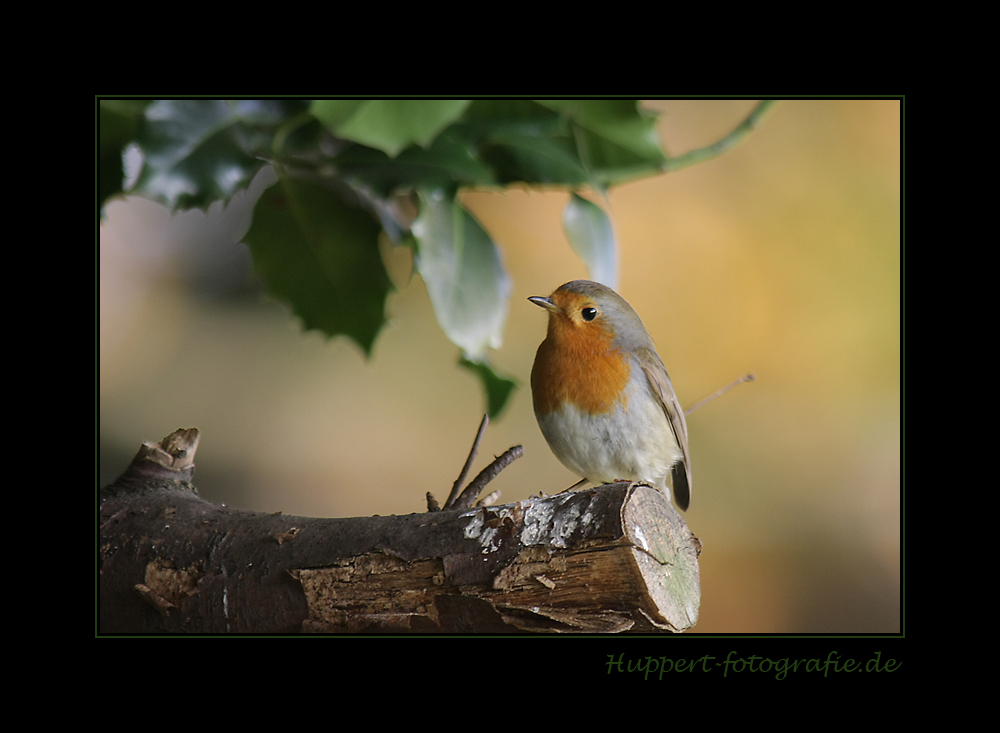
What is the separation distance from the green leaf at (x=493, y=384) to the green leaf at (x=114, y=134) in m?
0.72

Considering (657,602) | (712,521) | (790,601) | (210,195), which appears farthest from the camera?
(712,521)

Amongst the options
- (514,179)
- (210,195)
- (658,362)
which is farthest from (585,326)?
(210,195)

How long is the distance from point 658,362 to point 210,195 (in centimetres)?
95

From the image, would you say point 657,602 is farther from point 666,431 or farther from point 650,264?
point 650,264

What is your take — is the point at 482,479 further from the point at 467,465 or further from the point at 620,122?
the point at 620,122

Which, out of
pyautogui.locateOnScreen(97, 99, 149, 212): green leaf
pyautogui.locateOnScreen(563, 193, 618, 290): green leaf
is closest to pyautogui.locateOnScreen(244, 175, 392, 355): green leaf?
pyautogui.locateOnScreen(97, 99, 149, 212): green leaf

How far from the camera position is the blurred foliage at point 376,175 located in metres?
1.43

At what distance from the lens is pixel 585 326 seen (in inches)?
66.5

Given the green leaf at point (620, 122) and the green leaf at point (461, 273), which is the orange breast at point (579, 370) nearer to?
the green leaf at point (461, 273)

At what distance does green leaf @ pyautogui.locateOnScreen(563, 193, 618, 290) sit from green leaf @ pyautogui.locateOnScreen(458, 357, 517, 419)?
33 centimetres

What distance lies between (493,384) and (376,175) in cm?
46

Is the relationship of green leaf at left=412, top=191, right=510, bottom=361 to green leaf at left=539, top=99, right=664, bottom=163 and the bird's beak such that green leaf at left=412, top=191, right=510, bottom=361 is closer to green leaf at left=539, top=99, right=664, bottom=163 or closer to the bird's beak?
the bird's beak

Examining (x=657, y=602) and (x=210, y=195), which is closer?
(x=657, y=602)

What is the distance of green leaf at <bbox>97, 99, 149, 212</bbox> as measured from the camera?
1.46m
